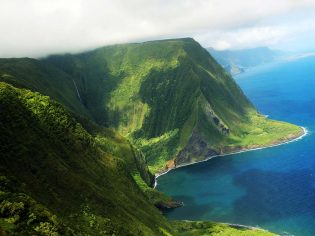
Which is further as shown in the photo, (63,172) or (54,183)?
(63,172)

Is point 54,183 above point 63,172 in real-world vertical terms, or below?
below

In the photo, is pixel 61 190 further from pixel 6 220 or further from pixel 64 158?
pixel 6 220

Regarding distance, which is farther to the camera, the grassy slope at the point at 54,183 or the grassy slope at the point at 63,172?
the grassy slope at the point at 63,172

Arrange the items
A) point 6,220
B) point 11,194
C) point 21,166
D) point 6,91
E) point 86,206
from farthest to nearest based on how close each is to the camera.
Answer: point 6,91 < point 86,206 < point 21,166 < point 11,194 < point 6,220

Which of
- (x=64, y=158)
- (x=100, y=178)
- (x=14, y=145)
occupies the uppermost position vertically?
(x=14, y=145)

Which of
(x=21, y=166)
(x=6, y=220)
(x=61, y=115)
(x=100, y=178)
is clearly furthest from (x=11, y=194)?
(x=61, y=115)

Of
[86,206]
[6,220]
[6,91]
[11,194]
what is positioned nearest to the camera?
[6,220]

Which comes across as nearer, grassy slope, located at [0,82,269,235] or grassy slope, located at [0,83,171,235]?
grassy slope, located at [0,82,269,235]

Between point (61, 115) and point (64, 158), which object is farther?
point (61, 115)
